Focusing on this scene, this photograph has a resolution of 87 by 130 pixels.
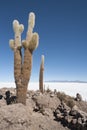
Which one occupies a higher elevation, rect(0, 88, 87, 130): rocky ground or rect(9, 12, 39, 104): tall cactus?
rect(9, 12, 39, 104): tall cactus

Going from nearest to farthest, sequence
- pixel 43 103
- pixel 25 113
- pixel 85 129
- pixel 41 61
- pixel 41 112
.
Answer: pixel 85 129
pixel 25 113
pixel 41 112
pixel 43 103
pixel 41 61

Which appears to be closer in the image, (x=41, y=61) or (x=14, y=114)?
(x=14, y=114)

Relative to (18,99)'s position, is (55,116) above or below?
below

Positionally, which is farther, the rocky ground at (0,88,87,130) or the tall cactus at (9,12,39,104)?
the tall cactus at (9,12,39,104)

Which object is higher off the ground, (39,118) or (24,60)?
(24,60)

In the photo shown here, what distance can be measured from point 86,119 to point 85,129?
581 millimetres

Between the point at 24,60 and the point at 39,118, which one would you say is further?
the point at 24,60

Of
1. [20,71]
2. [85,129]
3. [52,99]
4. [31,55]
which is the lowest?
[85,129]

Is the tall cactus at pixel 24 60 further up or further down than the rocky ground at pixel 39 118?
further up

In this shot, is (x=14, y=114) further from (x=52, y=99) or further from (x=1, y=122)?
(x=52, y=99)

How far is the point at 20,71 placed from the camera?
15195 millimetres

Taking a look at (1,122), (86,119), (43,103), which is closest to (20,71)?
(43,103)

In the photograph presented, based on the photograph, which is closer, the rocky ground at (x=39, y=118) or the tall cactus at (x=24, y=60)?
the rocky ground at (x=39, y=118)

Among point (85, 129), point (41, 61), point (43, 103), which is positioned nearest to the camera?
point (85, 129)
